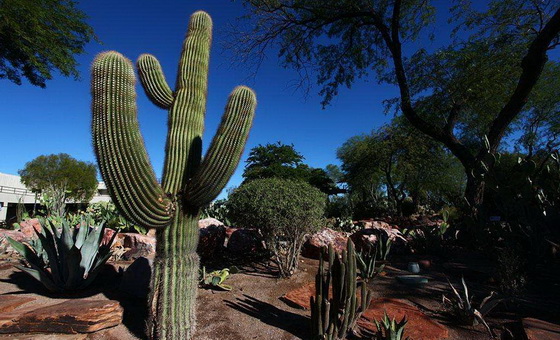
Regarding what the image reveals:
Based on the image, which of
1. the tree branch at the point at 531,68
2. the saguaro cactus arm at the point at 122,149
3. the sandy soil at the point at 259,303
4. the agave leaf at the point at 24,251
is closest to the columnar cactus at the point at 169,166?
the saguaro cactus arm at the point at 122,149

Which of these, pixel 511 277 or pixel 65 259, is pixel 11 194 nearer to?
pixel 65 259

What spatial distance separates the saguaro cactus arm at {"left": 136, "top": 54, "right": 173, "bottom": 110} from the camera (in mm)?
3631

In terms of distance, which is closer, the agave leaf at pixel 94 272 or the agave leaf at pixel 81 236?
the agave leaf at pixel 94 272

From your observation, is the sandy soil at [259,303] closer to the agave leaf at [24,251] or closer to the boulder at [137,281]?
the boulder at [137,281]

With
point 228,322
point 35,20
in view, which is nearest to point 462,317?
point 228,322

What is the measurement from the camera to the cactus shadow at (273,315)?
322 centimetres

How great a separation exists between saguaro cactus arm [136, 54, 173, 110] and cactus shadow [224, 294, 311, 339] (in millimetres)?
2807

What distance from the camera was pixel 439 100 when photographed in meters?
10.7

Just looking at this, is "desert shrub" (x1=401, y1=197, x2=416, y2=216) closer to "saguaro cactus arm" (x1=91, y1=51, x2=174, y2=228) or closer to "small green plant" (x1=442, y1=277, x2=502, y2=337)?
"small green plant" (x1=442, y1=277, x2=502, y2=337)

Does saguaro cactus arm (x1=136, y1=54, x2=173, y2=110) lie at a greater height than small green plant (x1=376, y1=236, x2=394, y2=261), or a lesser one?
greater

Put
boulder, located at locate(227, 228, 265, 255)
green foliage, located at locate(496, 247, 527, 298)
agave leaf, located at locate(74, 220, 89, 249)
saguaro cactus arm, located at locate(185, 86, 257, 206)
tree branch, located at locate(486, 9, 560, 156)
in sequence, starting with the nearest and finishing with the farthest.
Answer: saguaro cactus arm, located at locate(185, 86, 257, 206)
green foliage, located at locate(496, 247, 527, 298)
agave leaf, located at locate(74, 220, 89, 249)
boulder, located at locate(227, 228, 265, 255)
tree branch, located at locate(486, 9, 560, 156)

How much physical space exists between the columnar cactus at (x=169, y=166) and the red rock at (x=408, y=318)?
201 cm

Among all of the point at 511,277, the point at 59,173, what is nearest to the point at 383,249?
the point at 511,277

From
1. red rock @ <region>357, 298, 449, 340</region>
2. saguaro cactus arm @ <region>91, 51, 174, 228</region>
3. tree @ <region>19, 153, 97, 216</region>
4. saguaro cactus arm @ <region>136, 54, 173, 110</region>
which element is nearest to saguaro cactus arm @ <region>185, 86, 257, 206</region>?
saguaro cactus arm @ <region>91, 51, 174, 228</region>
